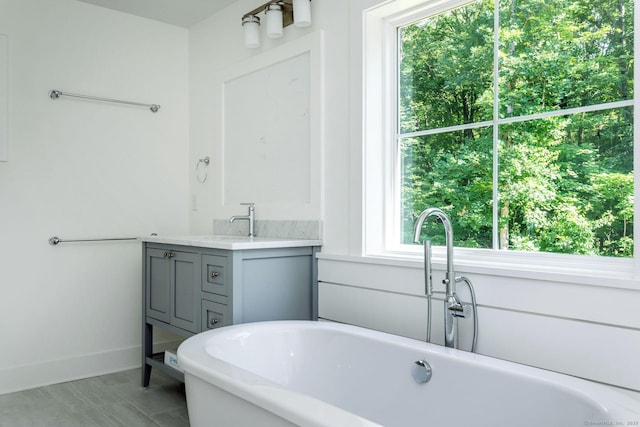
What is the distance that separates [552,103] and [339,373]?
1.32 m

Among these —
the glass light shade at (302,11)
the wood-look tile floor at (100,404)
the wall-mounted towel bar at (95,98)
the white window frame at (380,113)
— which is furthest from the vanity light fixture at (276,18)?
the wood-look tile floor at (100,404)

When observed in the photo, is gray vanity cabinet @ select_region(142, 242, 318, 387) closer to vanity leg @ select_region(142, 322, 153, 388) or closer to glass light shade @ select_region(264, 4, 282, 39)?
vanity leg @ select_region(142, 322, 153, 388)

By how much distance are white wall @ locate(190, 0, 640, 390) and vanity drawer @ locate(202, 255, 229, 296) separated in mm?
511

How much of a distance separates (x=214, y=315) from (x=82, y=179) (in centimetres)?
146

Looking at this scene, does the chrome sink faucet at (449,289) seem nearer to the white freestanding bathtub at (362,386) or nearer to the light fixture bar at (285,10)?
the white freestanding bathtub at (362,386)

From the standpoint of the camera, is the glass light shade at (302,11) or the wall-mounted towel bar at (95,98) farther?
the wall-mounted towel bar at (95,98)

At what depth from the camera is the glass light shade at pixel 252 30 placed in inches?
115

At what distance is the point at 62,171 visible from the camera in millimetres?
3170

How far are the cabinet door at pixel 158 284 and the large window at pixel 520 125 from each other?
1357mm

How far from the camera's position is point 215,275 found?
246cm

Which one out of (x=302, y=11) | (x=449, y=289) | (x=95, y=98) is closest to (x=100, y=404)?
(x=95, y=98)

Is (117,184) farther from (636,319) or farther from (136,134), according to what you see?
(636,319)

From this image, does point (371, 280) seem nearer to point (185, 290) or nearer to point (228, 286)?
point (228, 286)

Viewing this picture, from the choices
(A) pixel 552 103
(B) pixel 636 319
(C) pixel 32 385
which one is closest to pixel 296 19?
(A) pixel 552 103
